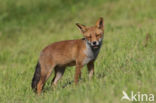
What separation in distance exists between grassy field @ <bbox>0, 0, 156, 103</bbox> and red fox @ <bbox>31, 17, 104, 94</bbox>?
322 millimetres

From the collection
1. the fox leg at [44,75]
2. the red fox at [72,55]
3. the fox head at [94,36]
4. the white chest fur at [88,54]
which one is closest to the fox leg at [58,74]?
the red fox at [72,55]

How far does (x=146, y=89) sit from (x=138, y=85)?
0.71 feet

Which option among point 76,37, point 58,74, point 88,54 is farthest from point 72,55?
point 76,37

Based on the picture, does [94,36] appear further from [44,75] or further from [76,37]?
[76,37]

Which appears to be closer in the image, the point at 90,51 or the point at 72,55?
the point at 90,51

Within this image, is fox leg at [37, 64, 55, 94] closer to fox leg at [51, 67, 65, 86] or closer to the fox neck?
fox leg at [51, 67, 65, 86]

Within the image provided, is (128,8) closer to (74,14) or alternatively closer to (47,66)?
(74,14)

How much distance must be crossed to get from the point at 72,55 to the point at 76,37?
248 inches

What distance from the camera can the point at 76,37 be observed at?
1473 cm

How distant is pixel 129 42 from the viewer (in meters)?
11.5

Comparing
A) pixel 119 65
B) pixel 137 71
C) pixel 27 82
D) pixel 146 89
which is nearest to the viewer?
pixel 146 89

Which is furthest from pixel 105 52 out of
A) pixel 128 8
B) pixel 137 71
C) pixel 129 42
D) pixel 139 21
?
pixel 128 8

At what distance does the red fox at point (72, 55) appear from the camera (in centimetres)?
795

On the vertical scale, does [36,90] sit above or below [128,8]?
below
